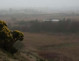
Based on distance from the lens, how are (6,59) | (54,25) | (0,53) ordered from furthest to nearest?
(54,25) → (0,53) → (6,59)

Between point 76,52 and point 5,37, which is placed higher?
point 5,37

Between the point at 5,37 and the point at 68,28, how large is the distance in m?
40.3

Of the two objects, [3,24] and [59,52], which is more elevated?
[3,24]

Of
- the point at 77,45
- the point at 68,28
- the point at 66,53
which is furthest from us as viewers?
the point at 68,28

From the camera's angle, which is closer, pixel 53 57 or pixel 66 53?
pixel 53 57

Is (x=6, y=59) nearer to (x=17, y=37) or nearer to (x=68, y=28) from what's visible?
(x=17, y=37)

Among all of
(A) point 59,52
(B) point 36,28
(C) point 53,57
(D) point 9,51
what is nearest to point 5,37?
(D) point 9,51

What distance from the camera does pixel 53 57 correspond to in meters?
28.8

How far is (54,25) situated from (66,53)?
30.3 metres

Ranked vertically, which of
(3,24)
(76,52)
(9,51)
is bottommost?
(76,52)

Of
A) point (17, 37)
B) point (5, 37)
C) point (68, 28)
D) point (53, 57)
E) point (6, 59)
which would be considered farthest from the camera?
point (68, 28)

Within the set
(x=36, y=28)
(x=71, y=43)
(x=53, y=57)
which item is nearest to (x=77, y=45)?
(x=71, y=43)

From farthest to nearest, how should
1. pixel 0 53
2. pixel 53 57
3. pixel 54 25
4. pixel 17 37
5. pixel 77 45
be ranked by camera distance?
pixel 54 25, pixel 77 45, pixel 53 57, pixel 17 37, pixel 0 53

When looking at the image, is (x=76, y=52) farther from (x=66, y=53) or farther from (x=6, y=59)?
(x=6, y=59)
